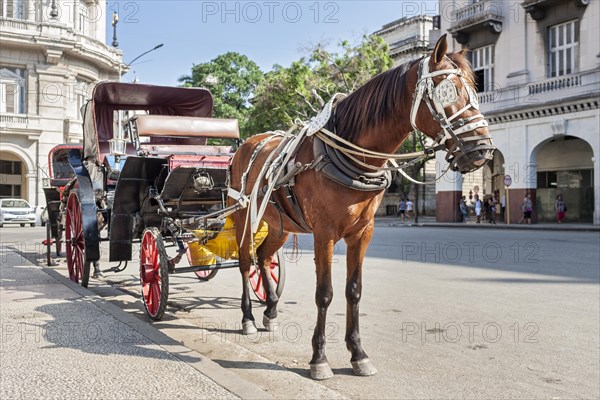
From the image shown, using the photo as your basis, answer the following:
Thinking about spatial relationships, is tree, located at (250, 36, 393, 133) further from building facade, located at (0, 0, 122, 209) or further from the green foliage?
building facade, located at (0, 0, 122, 209)

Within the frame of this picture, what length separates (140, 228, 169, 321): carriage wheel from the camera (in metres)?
5.80

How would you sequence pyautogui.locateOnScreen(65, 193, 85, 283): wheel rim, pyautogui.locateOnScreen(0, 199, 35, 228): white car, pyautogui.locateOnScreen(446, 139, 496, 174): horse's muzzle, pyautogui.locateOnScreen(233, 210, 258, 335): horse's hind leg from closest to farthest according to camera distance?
pyautogui.locateOnScreen(446, 139, 496, 174): horse's muzzle → pyautogui.locateOnScreen(233, 210, 258, 335): horse's hind leg → pyautogui.locateOnScreen(65, 193, 85, 283): wheel rim → pyautogui.locateOnScreen(0, 199, 35, 228): white car

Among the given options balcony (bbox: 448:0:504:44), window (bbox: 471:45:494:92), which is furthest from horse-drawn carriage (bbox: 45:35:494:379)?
window (bbox: 471:45:494:92)

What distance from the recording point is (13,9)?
33438 millimetres

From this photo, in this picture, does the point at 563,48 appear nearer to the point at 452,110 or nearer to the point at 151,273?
the point at 151,273

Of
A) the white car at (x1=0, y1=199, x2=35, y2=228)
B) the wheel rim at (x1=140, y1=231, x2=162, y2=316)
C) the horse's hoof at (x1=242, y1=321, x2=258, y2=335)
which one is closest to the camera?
the horse's hoof at (x1=242, y1=321, x2=258, y2=335)

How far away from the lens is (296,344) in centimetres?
526

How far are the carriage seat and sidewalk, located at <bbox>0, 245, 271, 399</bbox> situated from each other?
7.16 feet

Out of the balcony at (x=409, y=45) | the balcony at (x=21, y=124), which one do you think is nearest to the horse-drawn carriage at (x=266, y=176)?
the balcony at (x=21, y=124)

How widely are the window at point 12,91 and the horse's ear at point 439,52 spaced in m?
34.4

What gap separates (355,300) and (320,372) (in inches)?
24.1

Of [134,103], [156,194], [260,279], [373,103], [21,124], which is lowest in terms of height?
[260,279]

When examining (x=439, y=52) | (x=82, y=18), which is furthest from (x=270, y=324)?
(x=82, y=18)

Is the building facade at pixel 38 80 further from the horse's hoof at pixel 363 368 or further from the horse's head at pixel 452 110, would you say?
the horse's head at pixel 452 110
